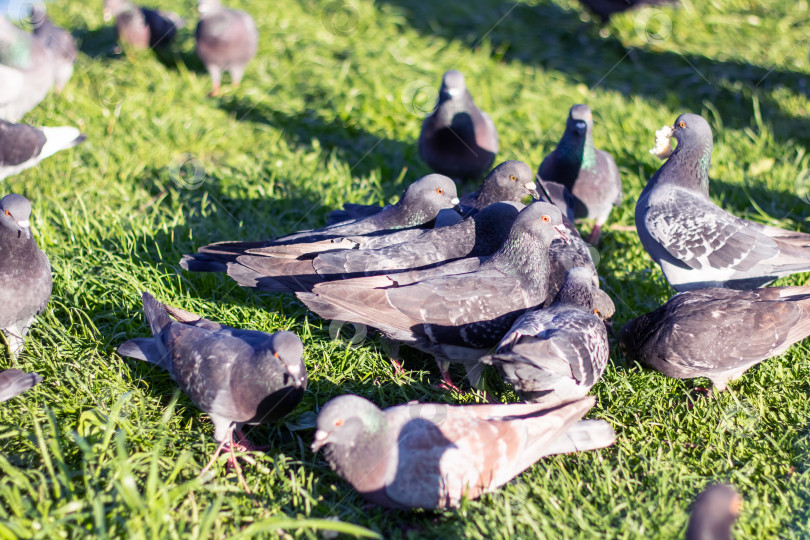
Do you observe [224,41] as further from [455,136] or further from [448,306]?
[448,306]

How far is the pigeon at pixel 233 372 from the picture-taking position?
11.1ft

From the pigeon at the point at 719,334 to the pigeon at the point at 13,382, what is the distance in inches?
131

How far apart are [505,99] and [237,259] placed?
15.4ft

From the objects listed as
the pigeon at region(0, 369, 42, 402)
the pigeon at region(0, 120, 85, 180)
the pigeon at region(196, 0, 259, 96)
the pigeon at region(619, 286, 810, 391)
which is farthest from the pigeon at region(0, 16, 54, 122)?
the pigeon at region(619, 286, 810, 391)

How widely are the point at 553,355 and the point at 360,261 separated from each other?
131 cm

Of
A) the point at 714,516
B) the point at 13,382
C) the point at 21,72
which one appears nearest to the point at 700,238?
the point at 714,516

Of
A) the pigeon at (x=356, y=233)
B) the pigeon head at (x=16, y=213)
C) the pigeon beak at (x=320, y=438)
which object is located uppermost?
the pigeon head at (x=16, y=213)

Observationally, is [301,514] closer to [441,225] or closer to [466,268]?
[466,268]

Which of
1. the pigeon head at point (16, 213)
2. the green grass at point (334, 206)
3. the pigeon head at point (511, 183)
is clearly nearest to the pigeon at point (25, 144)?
the green grass at point (334, 206)

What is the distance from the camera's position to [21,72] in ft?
22.4

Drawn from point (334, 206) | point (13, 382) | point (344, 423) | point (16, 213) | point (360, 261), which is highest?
point (16, 213)

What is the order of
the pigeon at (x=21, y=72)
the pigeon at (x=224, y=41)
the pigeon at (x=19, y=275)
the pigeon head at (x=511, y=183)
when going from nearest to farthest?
the pigeon at (x=19, y=275) < the pigeon head at (x=511, y=183) < the pigeon at (x=21, y=72) < the pigeon at (x=224, y=41)

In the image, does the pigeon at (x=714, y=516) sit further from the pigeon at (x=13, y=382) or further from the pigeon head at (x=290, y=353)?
the pigeon at (x=13, y=382)

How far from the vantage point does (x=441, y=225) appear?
4660 mm
